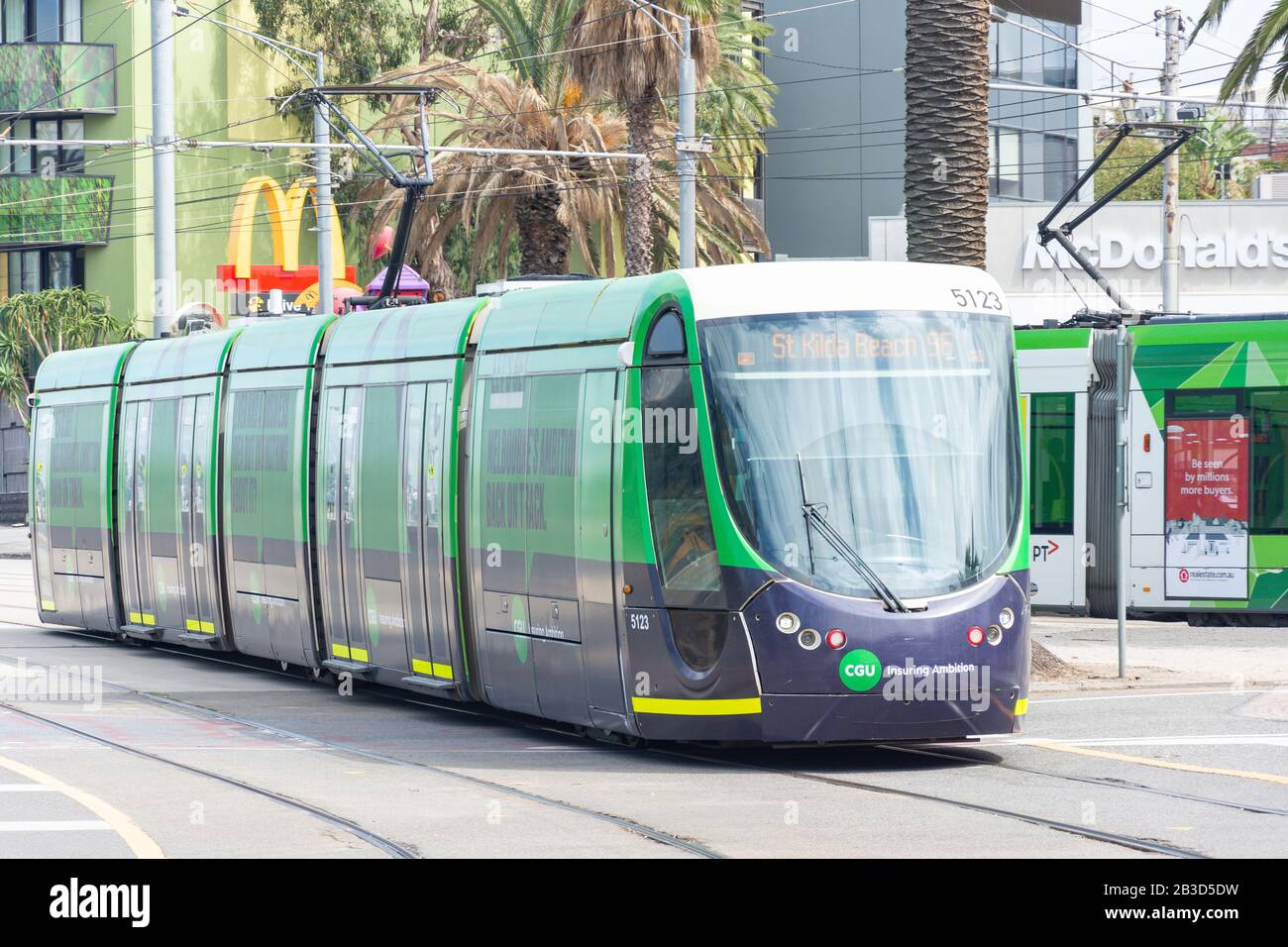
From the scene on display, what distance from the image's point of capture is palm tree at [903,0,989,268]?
1825cm

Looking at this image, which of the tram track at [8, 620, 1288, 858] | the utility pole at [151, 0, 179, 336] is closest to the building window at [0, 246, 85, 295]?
the utility pole at [151, 0, 179, 336]

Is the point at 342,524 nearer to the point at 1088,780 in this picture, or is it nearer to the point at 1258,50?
the point at 1088,780

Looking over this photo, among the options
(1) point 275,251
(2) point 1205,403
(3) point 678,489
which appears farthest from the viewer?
(1) point 275,251

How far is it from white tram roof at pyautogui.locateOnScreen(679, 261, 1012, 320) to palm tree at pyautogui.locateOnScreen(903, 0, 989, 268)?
5.76 m

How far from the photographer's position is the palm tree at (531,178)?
40031mm

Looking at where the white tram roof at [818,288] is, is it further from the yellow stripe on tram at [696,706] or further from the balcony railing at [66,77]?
the balcony railing at [66,77]

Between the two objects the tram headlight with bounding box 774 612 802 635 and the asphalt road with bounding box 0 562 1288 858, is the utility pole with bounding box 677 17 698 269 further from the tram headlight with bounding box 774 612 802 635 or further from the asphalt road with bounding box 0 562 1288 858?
the tram headlight with bounding box 774 612 802 635

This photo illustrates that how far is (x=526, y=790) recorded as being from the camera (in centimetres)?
1151

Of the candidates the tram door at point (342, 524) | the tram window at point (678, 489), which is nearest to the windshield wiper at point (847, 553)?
the tram window at point (678, 489)

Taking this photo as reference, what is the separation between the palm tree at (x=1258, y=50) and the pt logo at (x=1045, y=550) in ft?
32.9

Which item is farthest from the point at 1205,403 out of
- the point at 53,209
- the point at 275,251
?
the point at 53,209

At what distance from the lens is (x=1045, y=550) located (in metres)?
23.2

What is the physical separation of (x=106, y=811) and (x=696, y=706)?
3.49 meters

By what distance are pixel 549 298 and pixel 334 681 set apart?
5884 millimetres
